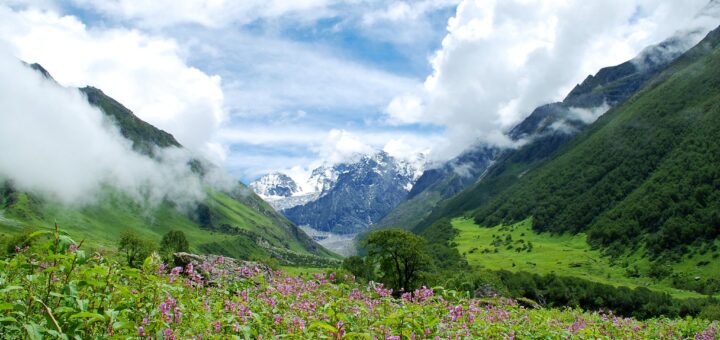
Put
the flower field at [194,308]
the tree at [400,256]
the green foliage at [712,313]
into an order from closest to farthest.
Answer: the flower field at [194,308] < the tree at [400,256] < the green foliage at [712,313]

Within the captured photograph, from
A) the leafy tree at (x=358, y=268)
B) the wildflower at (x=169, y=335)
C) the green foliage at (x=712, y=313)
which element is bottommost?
the green foliage at (x=712, y=313)

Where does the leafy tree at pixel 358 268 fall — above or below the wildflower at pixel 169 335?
below

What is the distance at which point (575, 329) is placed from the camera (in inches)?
567

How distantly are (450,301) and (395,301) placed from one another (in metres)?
2.01

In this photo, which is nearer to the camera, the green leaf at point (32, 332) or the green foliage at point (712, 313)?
the green leaf at point (32, 332)

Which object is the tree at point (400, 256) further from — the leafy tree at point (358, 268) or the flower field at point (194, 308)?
the flower field at point (194, 308)

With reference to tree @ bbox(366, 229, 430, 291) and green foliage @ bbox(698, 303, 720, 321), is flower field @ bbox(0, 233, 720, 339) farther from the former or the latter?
green foliage @ bbox(698, 303, 720, 321)

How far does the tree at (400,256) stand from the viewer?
92.4 m

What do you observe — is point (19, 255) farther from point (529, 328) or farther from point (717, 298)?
point (717, 298)

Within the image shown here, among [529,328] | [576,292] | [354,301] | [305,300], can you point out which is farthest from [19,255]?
[576,292]

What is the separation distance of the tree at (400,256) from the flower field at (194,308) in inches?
3018

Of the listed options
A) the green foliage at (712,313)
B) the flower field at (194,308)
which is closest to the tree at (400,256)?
the green foliage at (712,313)

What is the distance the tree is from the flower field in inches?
3018

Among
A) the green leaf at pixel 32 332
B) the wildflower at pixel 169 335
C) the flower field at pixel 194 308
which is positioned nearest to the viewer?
the green leaf at pixel 32 332
